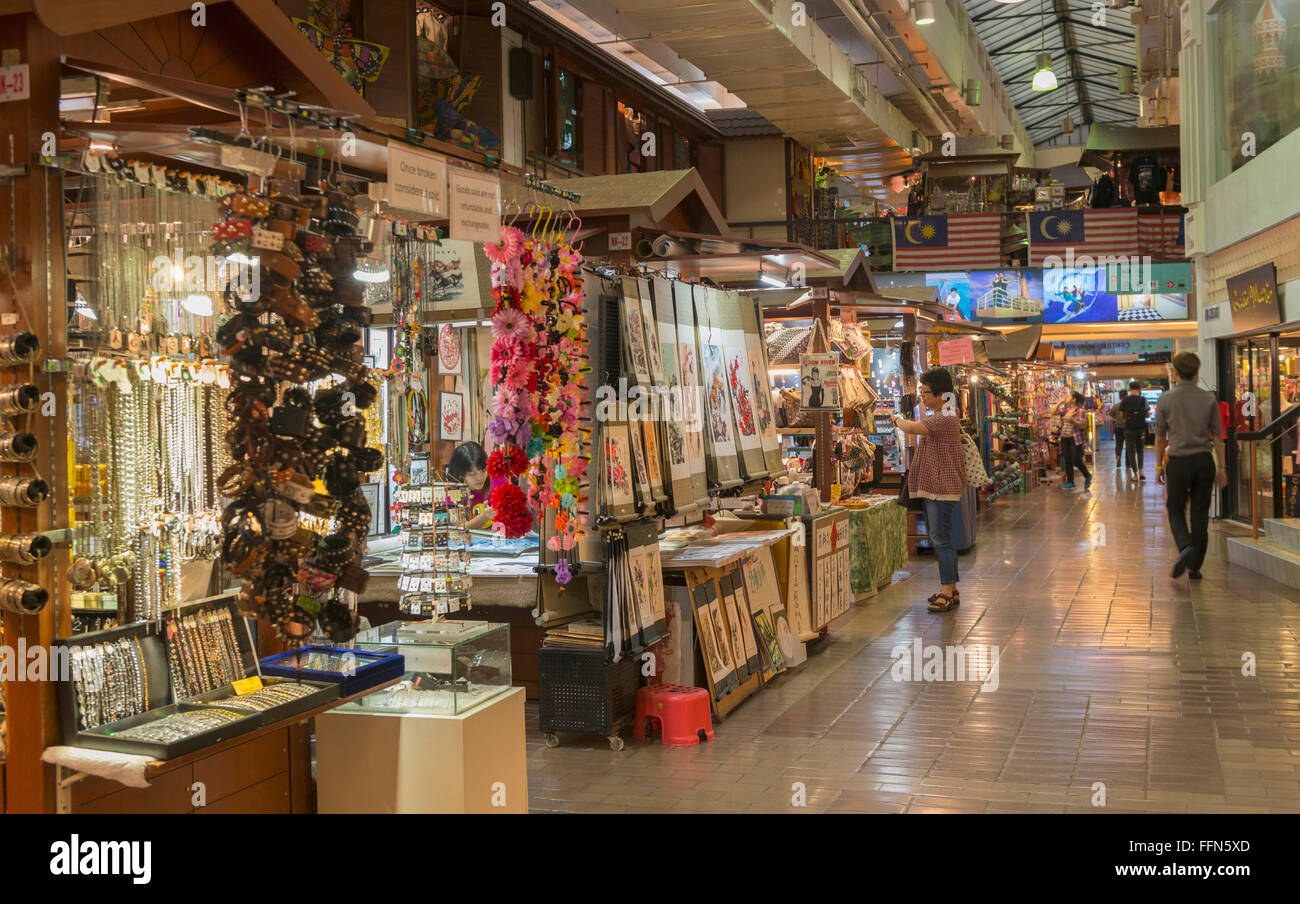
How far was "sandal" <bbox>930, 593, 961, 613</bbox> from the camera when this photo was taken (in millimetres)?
9000

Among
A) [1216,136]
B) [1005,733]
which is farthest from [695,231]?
[1216,136]

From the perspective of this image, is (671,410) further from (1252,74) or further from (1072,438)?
(1072,438)

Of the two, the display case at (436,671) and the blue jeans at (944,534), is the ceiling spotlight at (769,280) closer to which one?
the blue jeans at (944,534)

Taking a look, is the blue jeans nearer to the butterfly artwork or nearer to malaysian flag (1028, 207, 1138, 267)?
the butterfly artwork

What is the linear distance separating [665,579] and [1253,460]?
24.0ft

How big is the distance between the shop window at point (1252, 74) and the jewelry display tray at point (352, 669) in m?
10.9

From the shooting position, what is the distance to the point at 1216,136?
541 inches

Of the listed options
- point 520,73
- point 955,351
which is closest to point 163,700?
point 520,73

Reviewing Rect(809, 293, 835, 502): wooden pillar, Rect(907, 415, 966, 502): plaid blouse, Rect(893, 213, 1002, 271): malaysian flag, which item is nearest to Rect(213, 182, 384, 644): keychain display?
Rect(809, 293, 835, 502): wooden pillar

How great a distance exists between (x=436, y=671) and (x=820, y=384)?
5.03 m

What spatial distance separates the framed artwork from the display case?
2.68 meters

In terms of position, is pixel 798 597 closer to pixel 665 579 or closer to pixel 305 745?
pixel 665 579

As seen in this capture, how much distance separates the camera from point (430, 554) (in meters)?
4.56

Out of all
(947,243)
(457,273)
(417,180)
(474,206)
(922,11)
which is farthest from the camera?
(947,243)
